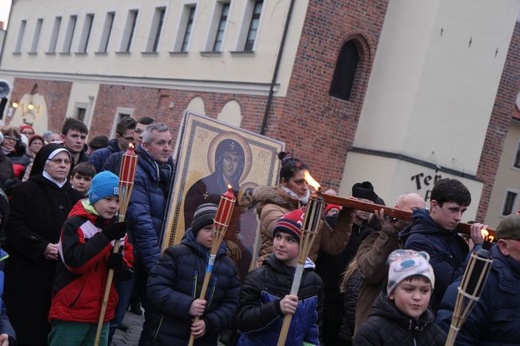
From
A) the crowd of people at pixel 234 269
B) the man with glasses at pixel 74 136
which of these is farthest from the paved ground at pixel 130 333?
the man with glasses at pixel 74 136

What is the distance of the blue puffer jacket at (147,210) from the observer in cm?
685

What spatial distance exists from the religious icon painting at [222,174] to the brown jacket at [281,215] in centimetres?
91

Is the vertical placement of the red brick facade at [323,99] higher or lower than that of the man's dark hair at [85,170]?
higher

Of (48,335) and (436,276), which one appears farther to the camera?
(48,335)

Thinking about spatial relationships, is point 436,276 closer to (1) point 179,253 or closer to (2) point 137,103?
(1) point 179,253

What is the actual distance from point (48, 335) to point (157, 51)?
21993 mm

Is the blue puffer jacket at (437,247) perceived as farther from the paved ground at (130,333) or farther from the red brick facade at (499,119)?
the red brick facade at (499,119)

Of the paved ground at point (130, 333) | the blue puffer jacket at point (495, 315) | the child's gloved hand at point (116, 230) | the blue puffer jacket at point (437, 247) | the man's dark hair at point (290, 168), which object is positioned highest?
the man's dark hair at point (290, 168)

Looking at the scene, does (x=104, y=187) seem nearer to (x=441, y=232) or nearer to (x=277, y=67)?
(x=441, y=232)

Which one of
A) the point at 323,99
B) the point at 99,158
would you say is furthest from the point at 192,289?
the point at 323,99

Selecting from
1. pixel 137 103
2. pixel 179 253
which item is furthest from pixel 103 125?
pixel 179 253

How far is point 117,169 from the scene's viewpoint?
774cm

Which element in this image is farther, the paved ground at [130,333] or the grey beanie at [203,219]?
the paved ground at [130,333]

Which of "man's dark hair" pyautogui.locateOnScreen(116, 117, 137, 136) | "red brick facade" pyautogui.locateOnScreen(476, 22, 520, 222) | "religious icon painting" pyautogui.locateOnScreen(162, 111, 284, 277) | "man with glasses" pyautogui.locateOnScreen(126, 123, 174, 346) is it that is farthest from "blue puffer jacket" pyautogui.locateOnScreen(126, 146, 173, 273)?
"red brick facade" pyautogui.locateOnScreen(476, 22, 520, 222)
